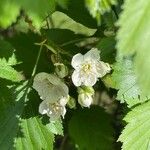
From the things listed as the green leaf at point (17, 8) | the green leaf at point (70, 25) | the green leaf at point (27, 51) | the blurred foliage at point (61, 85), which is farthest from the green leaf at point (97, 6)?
the green leaf at point (27, 51)

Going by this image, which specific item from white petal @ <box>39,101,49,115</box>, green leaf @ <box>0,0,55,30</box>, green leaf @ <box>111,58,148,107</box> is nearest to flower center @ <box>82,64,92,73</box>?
green leaf @ <box>111,58,148,107</box>

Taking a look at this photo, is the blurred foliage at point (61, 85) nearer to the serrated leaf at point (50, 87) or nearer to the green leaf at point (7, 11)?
the serrated leaf at point (50, 87)

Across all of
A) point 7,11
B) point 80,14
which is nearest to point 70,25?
point 80,14

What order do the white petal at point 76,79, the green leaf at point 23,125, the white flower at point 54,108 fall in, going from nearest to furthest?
the white petal at point 76,79
the white flower at point 54,108
the green leaf at point 23,125

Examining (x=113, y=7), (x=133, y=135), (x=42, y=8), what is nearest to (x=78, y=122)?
(x=133, y=135)

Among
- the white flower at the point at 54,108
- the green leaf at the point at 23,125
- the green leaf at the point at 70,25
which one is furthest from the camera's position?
the green leaf at the point at 70,25

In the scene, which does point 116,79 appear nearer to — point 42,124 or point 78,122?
point 42,124
